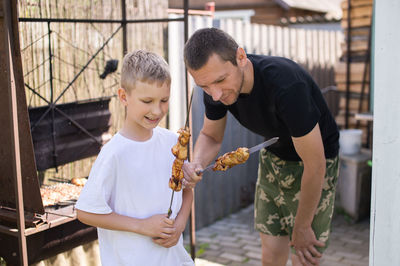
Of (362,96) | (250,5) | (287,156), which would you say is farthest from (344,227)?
(250,5)

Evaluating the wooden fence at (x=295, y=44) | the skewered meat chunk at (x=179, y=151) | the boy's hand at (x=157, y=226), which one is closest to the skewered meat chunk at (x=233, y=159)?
the skewered meat chunk at (x=179, y=151)

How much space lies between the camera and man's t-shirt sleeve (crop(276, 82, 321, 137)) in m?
2.27

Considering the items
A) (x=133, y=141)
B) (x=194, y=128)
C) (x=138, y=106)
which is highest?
(x=138, y=106)

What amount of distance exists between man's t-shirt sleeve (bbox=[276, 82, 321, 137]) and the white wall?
1.56ft

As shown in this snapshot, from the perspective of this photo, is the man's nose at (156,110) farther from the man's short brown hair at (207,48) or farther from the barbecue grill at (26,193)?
the barbecue grill at (26,193)

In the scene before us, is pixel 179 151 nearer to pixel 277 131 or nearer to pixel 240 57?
pixel 240 57

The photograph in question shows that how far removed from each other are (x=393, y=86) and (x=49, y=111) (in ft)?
8.92

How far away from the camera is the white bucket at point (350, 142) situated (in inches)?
230

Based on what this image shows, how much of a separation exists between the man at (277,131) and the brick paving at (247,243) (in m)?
1.64

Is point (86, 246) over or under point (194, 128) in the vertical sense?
under

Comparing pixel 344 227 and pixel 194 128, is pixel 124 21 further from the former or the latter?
pixel 344 227

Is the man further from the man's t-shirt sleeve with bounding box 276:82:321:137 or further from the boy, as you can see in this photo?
the boy

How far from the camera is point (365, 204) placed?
19.2ft

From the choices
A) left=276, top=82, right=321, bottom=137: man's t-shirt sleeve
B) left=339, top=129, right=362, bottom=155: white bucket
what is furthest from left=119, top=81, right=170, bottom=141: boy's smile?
left=339, top=129, right=362, bottom=155: white bucket
